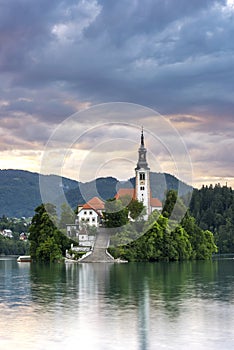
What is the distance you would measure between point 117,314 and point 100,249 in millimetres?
56720

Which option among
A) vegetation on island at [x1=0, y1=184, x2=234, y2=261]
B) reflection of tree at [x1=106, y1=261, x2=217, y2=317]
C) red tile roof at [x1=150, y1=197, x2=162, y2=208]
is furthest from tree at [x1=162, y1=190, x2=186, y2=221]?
reflection of tree at [x1=106, y1=261, x2=217, y2=317]

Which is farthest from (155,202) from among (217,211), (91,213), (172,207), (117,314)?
(117,314)

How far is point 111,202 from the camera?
94.4m

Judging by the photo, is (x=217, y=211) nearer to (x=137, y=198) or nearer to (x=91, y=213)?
(x=137, y=198)

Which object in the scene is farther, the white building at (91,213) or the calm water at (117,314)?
the white building at (91,213)

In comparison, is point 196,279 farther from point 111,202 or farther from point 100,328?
point 111,202

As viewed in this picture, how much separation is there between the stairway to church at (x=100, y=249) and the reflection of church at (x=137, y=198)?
2700 millimetres

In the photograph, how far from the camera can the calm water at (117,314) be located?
28.0 m

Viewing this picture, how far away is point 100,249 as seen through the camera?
91.6m

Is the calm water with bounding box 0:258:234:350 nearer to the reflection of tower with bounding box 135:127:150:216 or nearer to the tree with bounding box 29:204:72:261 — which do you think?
the tree with bounding box 29:204:72:261

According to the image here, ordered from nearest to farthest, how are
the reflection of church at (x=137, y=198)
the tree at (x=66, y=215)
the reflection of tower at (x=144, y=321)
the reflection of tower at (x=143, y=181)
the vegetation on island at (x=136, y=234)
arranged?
the reflection of tower at (x=144, y=321), the vegetation on island at (x=136, y=234), the tree at (x=66, y=215), the reflection of church at (x=137, y=198), the reflection of tower at (x=143, y=181)

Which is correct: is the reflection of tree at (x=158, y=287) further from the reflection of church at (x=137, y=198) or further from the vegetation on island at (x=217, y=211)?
the vegetation on island at (x=217, y=211)

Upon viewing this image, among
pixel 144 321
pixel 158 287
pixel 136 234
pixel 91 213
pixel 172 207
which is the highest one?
pixel 172 207

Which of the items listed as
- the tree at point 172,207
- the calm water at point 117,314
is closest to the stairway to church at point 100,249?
the tree at point 172,207
